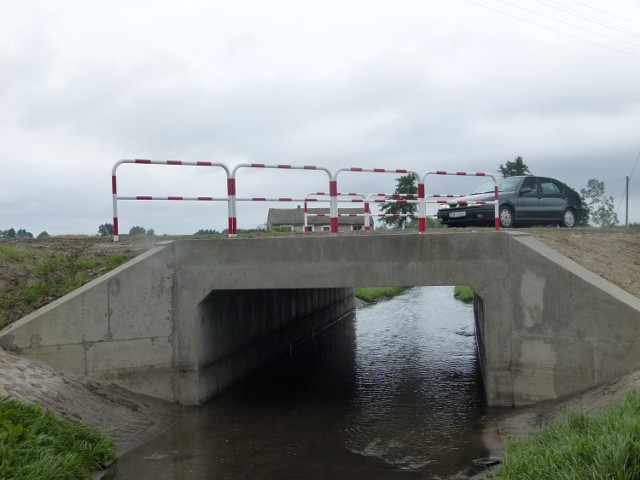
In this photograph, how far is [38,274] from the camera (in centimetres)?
1088

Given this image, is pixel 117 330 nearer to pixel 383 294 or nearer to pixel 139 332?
pixel 139 332

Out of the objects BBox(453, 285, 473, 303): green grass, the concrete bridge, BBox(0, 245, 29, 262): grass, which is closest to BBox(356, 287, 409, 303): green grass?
BBox(453, 285, 473, 303): green grass

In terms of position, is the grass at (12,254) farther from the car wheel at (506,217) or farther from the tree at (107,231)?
the car wheel at (506,217)

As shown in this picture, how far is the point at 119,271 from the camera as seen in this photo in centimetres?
1020

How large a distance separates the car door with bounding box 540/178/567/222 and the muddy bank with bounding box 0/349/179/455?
10.2 m

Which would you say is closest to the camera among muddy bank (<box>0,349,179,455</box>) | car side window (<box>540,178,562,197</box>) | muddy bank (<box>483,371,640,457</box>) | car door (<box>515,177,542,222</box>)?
muddy bank (<box>483,371,640,457</box>)

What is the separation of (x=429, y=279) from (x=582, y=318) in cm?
242

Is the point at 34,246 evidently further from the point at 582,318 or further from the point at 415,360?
the point at 582,318

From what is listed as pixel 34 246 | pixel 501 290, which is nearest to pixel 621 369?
pixel 501 290

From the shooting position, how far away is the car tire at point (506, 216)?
14266mm

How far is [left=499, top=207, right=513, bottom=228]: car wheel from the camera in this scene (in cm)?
1427

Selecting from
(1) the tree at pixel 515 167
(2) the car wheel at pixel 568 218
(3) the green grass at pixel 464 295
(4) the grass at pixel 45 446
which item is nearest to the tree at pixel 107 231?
(4) the grass at pixel 45 446

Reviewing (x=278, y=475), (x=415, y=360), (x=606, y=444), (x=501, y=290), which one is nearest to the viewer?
(x=606, y=444)

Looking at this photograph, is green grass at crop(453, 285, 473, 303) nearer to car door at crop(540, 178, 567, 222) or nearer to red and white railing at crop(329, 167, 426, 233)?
car door at crop(540, 178, 567, 222)
